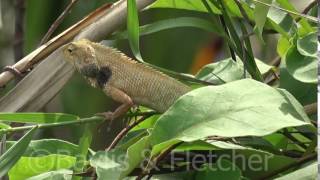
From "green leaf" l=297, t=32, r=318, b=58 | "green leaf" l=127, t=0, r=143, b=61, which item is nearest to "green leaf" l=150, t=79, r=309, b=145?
"green leaf" l=297, t=32, r=318, b=58

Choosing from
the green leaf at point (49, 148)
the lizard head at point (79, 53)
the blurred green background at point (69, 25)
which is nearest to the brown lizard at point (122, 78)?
the lizard head at point (79, 53)

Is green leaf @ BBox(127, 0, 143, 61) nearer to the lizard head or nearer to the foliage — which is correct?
the foliage

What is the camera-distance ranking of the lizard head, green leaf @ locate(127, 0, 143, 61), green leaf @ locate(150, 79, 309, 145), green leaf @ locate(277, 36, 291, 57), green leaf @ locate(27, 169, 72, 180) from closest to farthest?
green leaf @ locate(150, 79, 309, 145) < green leaf @ locate(27, 169, 72, 180) < green leaf @ locate(127, 0, 143, 61) < green leaf @ locate(277, 36, 291, 57) < the lizard head

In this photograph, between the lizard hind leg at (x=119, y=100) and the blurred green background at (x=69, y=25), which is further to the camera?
the blurred green background at (x=69, y=25)

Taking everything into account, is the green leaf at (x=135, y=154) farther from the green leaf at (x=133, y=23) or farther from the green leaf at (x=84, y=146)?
the green leaf at (x=133, y=23)

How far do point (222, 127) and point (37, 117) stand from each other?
0.30 meters

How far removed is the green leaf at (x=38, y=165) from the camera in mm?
981

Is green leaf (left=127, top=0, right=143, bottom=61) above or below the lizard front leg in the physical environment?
above

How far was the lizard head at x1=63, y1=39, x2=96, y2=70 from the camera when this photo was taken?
126 cm

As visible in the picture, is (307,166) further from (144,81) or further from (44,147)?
(144,81)

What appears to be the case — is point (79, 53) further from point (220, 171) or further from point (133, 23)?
point (220, 171)

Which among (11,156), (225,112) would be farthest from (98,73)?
(225,112)

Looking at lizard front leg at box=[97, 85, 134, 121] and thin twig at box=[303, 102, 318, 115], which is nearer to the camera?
thin twig at box=[303, 102, 318, 115]

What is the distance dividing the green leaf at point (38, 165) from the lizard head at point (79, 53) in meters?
0.25
